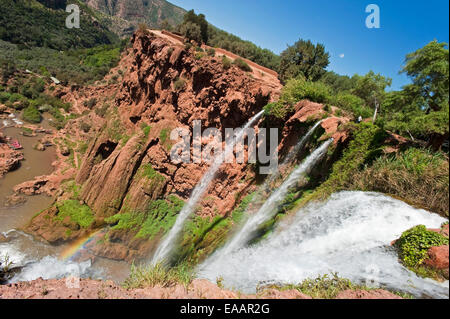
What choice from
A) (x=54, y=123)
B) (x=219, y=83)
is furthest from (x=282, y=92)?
(x=54, y=123)

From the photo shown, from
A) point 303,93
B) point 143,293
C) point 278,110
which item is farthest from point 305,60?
point 143,293

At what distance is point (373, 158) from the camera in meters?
7.58

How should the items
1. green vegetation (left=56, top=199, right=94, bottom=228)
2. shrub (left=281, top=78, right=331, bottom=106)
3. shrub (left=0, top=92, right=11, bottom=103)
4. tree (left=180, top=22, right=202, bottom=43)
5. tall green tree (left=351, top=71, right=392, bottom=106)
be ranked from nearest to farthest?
shrub (left=281, top=78, right=331, bottom=106) → green vegetation (left=56, top=199, right=94, bottom=228) → tree (left=180, top=22, right=202, bottom=43) → tall green tree (left=351, top=71, right=392, bottom=106) → shrub (left=0, top=92, right=11, bottom=103)

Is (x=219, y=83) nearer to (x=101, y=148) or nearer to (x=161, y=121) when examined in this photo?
(x=161, y=121)

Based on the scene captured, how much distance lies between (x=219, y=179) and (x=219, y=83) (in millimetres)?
5779

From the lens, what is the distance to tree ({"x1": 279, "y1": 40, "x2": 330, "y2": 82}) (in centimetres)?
1485

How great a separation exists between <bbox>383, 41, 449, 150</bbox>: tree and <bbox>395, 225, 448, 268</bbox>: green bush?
2690mm

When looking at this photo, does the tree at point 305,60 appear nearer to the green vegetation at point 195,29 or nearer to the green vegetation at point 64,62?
the green vegetation at point 195,29

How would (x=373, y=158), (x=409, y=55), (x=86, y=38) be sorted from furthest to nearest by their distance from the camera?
(x=86, y=38), (x=373, y=158), (x=409, y=55)

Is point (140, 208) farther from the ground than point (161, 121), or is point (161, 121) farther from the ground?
point (161, 121)

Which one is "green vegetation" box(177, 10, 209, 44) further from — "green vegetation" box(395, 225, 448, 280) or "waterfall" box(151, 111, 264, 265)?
"green vegetation" box(395, 225, 448, 280)

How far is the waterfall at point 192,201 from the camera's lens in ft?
39.5

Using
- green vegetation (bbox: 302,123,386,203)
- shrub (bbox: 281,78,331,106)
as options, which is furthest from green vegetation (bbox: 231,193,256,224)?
shrub (bbox: 281,78,331,106)

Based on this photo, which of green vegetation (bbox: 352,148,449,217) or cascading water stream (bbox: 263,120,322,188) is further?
cascading water stream (bbox: 263,120,322,188)
